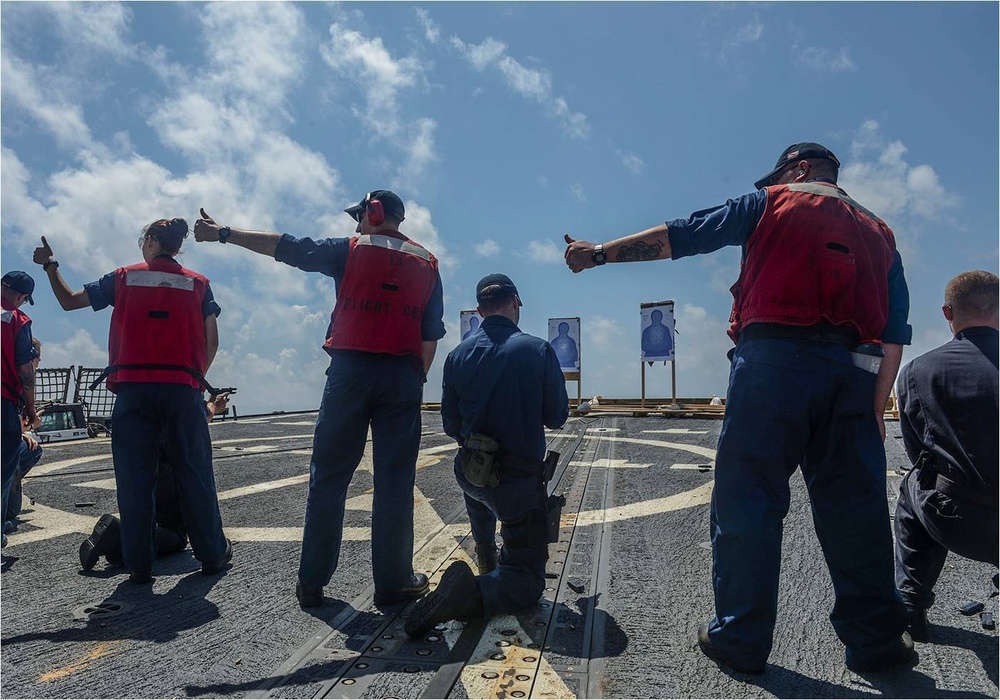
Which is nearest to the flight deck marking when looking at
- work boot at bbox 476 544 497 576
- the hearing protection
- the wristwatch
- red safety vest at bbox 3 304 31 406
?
work boot at bbox 476 544 497 576

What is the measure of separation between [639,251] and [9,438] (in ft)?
13.2

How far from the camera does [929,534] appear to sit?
8.04 feet

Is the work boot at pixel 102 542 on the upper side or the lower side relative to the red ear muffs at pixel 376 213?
lower

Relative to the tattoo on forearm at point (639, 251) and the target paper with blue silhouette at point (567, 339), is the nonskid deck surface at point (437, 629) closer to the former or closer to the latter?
the tattoo on forearm at point (639, 251)

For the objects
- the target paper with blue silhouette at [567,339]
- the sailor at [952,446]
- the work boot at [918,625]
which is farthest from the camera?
the target paper with blue silhouette at [567,339]

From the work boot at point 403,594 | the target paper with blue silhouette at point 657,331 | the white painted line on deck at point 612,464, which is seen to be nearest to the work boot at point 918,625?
the work boot at point 403,594

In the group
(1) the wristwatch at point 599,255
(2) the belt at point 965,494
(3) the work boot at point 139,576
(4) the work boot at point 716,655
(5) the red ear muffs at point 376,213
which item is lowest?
(3) the work boot at point 139,576

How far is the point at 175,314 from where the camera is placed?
3.40 meters

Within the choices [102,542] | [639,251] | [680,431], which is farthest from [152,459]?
[680,431]

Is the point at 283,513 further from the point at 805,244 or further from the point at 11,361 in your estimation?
the point at 805,244

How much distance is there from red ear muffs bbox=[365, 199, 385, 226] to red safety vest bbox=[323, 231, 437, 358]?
0.28 feet

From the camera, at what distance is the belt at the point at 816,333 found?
2.20m

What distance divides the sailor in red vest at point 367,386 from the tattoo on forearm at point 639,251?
1160 mm

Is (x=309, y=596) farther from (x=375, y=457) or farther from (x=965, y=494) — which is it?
(x=965, y=494)
